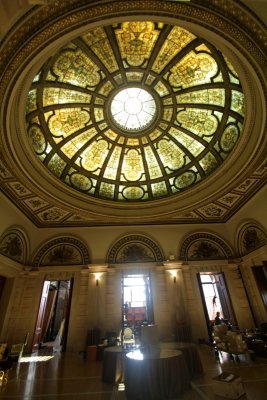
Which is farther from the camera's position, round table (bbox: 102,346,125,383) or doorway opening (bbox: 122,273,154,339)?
doorway opening (bbox: 122,273,154,339)

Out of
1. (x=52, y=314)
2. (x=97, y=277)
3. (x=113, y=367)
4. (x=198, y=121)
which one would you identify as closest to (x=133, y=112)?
(x=198, y=121)

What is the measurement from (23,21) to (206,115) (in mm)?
7440

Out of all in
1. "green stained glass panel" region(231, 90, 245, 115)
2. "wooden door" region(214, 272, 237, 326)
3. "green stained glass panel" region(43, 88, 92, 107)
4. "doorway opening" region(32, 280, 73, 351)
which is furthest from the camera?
"doorway opening" region(32, 280, 73, 351)

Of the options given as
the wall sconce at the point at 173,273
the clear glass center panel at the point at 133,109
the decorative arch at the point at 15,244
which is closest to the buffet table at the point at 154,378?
the wall sconce at the point at 173,273

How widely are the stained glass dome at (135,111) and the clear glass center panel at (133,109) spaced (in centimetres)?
5

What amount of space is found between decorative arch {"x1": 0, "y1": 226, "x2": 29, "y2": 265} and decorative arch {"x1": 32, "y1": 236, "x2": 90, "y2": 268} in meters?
0.76

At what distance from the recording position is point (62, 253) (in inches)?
494

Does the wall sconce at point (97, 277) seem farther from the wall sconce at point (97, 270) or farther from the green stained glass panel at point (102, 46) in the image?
the green stained glass panel at point (102, 46)

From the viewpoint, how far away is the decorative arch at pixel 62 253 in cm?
1231

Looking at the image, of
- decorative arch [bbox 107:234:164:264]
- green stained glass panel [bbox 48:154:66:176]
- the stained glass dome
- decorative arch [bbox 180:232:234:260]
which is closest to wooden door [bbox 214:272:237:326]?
decorative arch [bbox 180:232:234:260]

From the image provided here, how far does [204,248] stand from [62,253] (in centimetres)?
865

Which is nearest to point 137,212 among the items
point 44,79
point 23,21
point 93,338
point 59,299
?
point 93,338

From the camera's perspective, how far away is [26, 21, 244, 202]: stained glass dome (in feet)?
23.7

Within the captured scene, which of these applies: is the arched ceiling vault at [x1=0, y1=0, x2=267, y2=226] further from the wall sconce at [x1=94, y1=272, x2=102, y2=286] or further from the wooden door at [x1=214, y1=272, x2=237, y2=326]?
the wooden door at [x1=214, y1=272, x2=237, y2=326]
